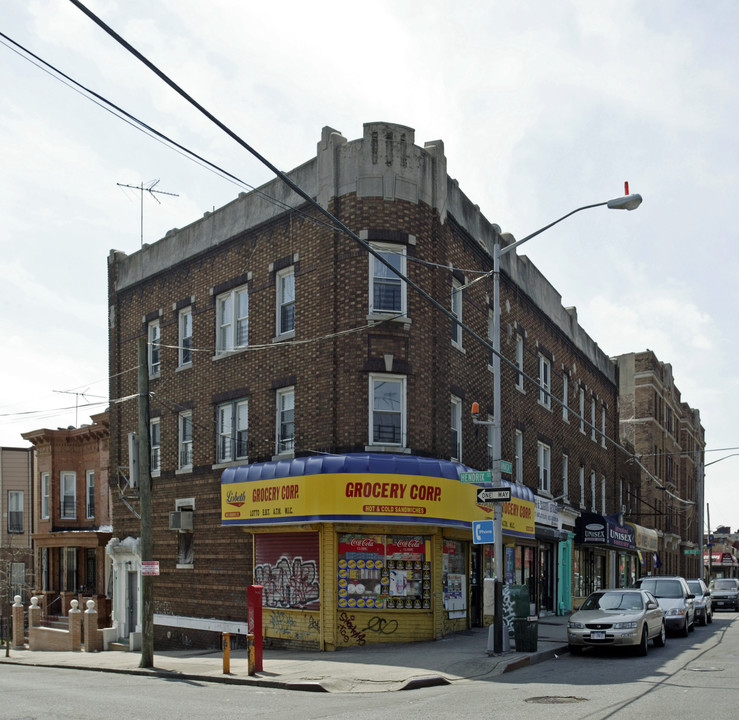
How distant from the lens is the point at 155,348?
28344mm

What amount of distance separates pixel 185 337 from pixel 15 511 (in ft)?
62.0

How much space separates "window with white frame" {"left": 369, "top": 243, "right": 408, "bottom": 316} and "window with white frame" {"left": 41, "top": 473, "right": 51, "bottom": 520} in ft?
70.8

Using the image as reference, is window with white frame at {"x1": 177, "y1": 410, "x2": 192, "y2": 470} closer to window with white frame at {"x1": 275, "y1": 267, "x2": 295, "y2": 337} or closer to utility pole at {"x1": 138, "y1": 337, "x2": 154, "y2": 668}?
window with white frame at {"x1": 275, "y1": 267, "x2": 295, "y2": 337}

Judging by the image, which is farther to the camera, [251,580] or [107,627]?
[107,627]

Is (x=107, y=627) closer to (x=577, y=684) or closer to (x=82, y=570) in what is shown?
(x=82, y=570)

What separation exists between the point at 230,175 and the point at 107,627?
21.4 meters

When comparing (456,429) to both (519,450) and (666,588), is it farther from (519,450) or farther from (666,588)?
(666,588)

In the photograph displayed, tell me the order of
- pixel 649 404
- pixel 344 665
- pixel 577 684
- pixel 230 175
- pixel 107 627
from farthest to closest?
pixel 649 404 → pixel 107 627 → pixel 344 665 → pixel 577 684 → pixel 230 175

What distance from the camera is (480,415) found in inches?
980

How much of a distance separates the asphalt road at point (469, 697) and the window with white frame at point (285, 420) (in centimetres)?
664

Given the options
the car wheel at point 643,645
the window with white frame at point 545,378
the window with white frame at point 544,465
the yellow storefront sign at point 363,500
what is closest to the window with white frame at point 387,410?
the yellow storefront sign at point 363,500

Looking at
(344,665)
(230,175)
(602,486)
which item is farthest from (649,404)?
(230,175)

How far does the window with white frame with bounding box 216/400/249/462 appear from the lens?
24203 mm

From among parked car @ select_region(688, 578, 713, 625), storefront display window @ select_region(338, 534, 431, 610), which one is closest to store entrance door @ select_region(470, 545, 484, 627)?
storefront display window @ select_region(338, 534, 431, 610)
